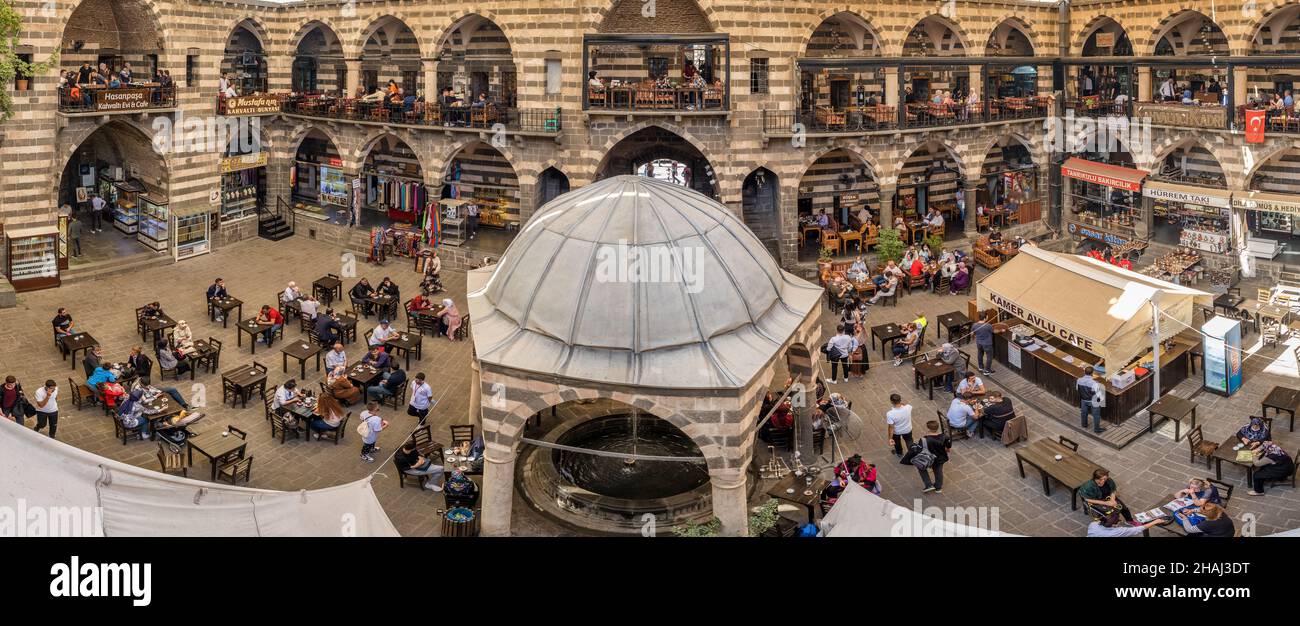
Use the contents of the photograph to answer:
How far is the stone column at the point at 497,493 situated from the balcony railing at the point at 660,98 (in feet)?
58.7

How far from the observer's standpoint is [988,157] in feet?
129

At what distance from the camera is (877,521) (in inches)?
553

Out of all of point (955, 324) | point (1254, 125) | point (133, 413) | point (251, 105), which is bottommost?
point (133, 413)

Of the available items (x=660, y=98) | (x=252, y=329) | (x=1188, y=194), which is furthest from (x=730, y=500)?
(x=1188, y=194)

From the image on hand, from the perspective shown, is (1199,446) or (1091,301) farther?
(1091,301)

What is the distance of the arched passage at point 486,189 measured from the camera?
36.6 metres

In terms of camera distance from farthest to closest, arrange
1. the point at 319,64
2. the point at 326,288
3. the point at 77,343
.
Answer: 1. the point at 319,64
2. the point at 326,288
3. the point at 77,343

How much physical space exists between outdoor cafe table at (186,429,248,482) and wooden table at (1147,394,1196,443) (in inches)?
729

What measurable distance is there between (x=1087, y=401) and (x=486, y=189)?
23643mm

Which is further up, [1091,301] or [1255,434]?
[1091,301]

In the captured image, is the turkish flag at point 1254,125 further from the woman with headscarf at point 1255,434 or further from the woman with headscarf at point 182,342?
the woman with headscarf at point 182,342

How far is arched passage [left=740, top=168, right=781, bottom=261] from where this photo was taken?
34.4 metres

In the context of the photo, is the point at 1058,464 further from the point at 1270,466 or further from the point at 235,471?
the point at 235,471
